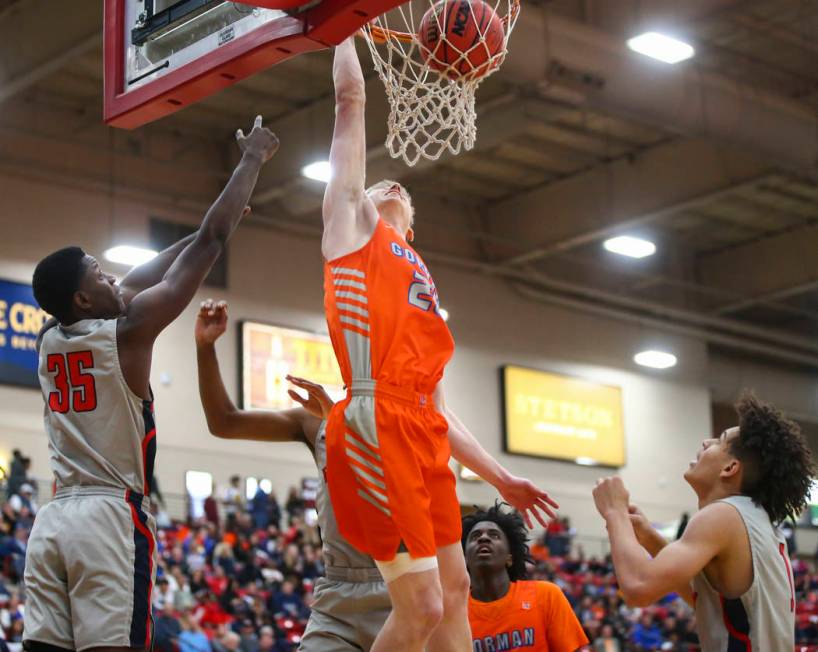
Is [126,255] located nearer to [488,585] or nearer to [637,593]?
[488,585]

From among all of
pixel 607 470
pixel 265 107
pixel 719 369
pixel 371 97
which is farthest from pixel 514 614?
pixel 719 369

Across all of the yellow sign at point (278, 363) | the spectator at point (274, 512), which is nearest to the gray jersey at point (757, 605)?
the spectator at point (274, 512)

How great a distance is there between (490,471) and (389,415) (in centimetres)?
82

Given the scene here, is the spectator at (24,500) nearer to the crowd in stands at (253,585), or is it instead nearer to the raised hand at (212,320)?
the crowd in stands at (253,585)

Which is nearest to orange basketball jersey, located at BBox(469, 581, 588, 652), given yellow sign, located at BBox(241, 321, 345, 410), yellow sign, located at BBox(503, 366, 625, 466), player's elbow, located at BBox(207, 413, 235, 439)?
player's elbow, located at BBox(207, 413, 235, 439)

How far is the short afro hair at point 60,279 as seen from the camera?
4.64 metres

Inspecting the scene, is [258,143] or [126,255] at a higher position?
[126,255]

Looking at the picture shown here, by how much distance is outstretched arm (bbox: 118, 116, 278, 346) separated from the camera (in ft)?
15.2

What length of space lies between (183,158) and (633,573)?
17842 mm

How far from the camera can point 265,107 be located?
20.1 meters

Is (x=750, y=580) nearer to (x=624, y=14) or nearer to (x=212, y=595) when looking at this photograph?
(x=212, y=595)

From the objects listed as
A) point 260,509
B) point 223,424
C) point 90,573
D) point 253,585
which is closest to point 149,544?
point 90,573

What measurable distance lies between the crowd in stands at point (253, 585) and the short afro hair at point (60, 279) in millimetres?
7398

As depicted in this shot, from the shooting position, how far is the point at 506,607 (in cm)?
599
